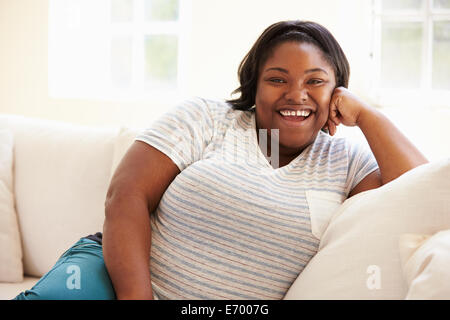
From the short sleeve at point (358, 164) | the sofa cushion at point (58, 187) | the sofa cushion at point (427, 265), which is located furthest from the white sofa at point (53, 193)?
the sofa cushion at point (427, 265)

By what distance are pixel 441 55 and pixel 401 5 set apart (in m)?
0.35

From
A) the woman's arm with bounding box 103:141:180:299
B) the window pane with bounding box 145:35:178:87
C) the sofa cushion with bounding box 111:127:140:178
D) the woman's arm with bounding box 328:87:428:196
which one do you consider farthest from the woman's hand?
the window pane with bounding box 145:35:178:87

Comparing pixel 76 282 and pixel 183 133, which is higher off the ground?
pixel 183 133

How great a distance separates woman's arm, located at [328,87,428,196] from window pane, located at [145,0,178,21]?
2518 mm

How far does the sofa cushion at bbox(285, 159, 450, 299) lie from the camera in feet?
3.67

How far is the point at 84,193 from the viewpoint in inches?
74.2

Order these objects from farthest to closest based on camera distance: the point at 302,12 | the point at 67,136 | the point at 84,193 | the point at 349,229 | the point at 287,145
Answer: the point at 302,12 < the point at 67,136 < the point at 84,193 < the point at 287,145 < the point at 349,229

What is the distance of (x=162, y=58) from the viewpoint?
3.99 metres

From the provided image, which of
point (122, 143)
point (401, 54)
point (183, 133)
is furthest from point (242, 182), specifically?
point (401, 54)

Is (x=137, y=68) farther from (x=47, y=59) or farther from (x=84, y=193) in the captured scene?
(x=84, y=193)

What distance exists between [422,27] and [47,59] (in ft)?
7.74

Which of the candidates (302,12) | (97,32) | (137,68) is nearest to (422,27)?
(302,12)

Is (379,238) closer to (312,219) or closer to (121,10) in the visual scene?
(312,219)

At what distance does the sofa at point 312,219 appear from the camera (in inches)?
43.1
